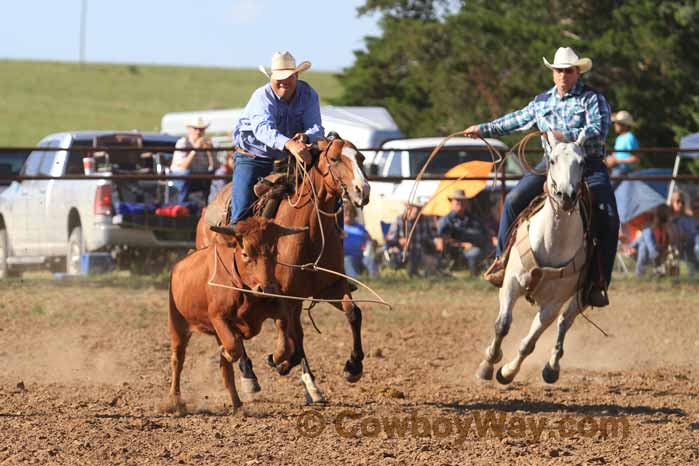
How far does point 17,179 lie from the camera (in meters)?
12.7

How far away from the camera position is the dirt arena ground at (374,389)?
6.48 metres

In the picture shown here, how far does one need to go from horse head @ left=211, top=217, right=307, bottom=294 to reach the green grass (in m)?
39.2

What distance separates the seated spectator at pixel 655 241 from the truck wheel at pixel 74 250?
6458 millimetres

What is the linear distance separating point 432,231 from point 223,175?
8.29ft

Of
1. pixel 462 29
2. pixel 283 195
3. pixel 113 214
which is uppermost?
pixel 462 29

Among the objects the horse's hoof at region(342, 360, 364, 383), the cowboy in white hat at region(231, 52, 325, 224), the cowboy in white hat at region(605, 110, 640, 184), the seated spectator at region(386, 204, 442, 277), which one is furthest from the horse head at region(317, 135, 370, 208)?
the cowboy in white hat at region(605, 110, 640, 184)

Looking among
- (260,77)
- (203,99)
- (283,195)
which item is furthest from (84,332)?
(260,77)

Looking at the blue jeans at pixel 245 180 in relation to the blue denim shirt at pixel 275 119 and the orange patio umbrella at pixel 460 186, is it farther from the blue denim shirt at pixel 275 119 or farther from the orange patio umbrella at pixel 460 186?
the orange patio umbrella at pixel 460 186

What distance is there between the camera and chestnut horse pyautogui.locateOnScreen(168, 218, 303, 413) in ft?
24.3

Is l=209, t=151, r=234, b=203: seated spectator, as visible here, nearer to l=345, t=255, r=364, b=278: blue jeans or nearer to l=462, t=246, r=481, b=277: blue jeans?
l=345, t=255, r=364, b=278: blue jeans

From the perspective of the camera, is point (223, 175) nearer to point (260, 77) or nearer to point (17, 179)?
point (17, 179)

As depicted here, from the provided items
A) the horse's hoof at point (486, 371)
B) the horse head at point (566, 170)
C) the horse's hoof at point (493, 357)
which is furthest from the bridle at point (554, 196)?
the horse's hoof at point (486, 371)

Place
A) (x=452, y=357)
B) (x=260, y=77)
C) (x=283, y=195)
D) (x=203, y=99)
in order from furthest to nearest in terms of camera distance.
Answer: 1. (x=260, y=77)
2. (x=203, y=99)
3. (x=452, y=357)
4. (x=283, y=195)

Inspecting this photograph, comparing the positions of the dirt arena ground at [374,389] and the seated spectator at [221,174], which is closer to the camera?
the dirt arena ground at [374,389]
